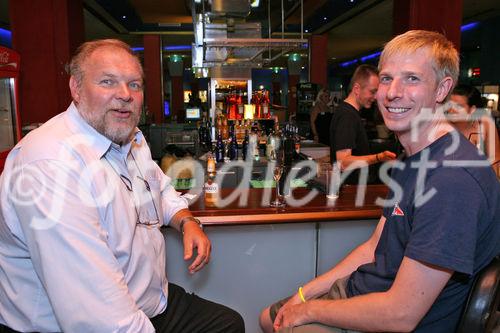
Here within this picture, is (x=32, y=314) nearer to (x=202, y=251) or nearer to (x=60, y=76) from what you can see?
(x=202, y=251)

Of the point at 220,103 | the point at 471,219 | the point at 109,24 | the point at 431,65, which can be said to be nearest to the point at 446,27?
the point at 220,103

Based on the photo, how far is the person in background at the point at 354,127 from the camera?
3350 mm

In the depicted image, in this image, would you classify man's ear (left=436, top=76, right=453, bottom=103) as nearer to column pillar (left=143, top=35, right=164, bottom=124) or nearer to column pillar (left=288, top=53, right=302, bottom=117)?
column pillar (left=143, top=35, right=164, bottom=124)

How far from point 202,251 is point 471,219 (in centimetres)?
109

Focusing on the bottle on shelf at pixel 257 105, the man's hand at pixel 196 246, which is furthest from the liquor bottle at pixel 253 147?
the man's hand at pixel 196 246

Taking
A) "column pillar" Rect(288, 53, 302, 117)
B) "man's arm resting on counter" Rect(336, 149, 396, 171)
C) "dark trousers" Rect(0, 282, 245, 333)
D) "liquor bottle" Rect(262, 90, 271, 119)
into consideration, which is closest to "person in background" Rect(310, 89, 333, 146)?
"liquor bottle" Rect(262, 90, 271, 119)

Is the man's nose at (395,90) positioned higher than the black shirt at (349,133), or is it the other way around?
the man's nose at (395,90)

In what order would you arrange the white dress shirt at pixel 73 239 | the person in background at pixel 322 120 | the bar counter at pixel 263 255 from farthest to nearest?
1. the person in background at pixel 322 120
2. the bar counter at pixel 263 255
3. the white dress shirt at pixel 73 239

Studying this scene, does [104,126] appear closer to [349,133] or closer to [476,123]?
[349,133]

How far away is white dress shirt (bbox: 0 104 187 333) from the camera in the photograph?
1249 millimetres

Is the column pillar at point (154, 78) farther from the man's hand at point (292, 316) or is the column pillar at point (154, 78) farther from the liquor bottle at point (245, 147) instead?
Answer: the man's hand at point (292, 316)

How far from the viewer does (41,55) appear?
5758mm

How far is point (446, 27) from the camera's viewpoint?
5.38 meters

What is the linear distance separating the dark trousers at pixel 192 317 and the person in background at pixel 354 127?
1767mm
